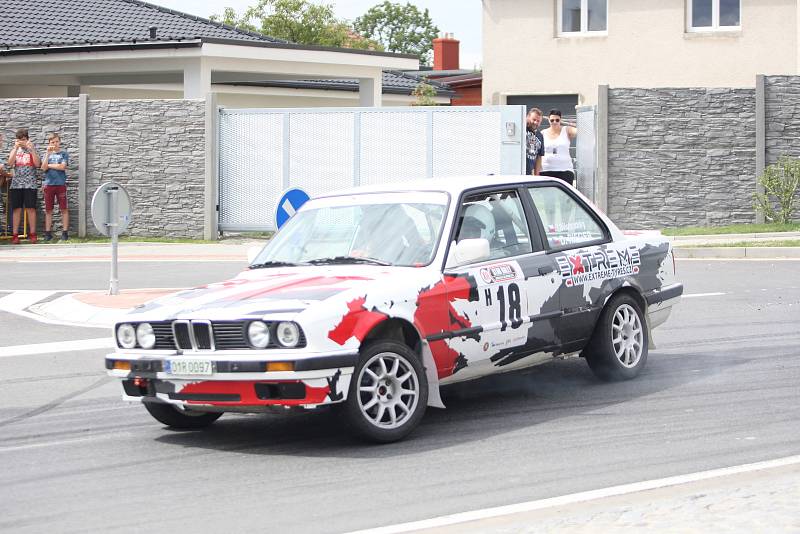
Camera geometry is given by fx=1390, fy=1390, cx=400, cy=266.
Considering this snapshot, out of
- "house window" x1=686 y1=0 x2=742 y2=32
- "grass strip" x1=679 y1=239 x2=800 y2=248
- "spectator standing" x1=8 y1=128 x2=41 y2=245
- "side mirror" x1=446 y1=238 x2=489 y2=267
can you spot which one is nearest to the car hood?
"side mirror" x1=446 y1=238 x2=489 y2=267

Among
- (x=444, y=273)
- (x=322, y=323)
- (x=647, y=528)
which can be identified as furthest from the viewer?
(x=444, y=273)

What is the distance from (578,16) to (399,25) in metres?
83.5

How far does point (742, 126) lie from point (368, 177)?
620 cm

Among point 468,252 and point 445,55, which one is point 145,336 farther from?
point 445,55

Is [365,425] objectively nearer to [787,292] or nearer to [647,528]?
[647,528]

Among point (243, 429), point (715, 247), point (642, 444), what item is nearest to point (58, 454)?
point (243, 429)

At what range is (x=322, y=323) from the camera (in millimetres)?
7375

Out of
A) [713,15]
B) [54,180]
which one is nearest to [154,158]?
[54,180]

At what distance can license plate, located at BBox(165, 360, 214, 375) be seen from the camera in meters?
7.47

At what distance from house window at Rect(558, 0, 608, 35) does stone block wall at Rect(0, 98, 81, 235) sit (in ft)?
48.6

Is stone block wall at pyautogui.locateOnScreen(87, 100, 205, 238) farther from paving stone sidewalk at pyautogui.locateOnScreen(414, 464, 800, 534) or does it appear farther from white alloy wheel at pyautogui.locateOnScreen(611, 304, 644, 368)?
paving stone sidewalk at pyautogui.locateOnScreen(414, 464, 800, 534)

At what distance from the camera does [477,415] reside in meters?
8.59

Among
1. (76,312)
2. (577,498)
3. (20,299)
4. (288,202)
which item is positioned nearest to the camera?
(577,498)

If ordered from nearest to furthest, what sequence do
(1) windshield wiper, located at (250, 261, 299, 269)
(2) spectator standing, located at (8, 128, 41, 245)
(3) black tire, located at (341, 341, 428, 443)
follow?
(3) black tire, located at (341, 341, 428, 443) → (1) windshield wiper, located at (250, 261, 299, 269) → (2) spectator standing, located at (8, 128, 41, 245)
